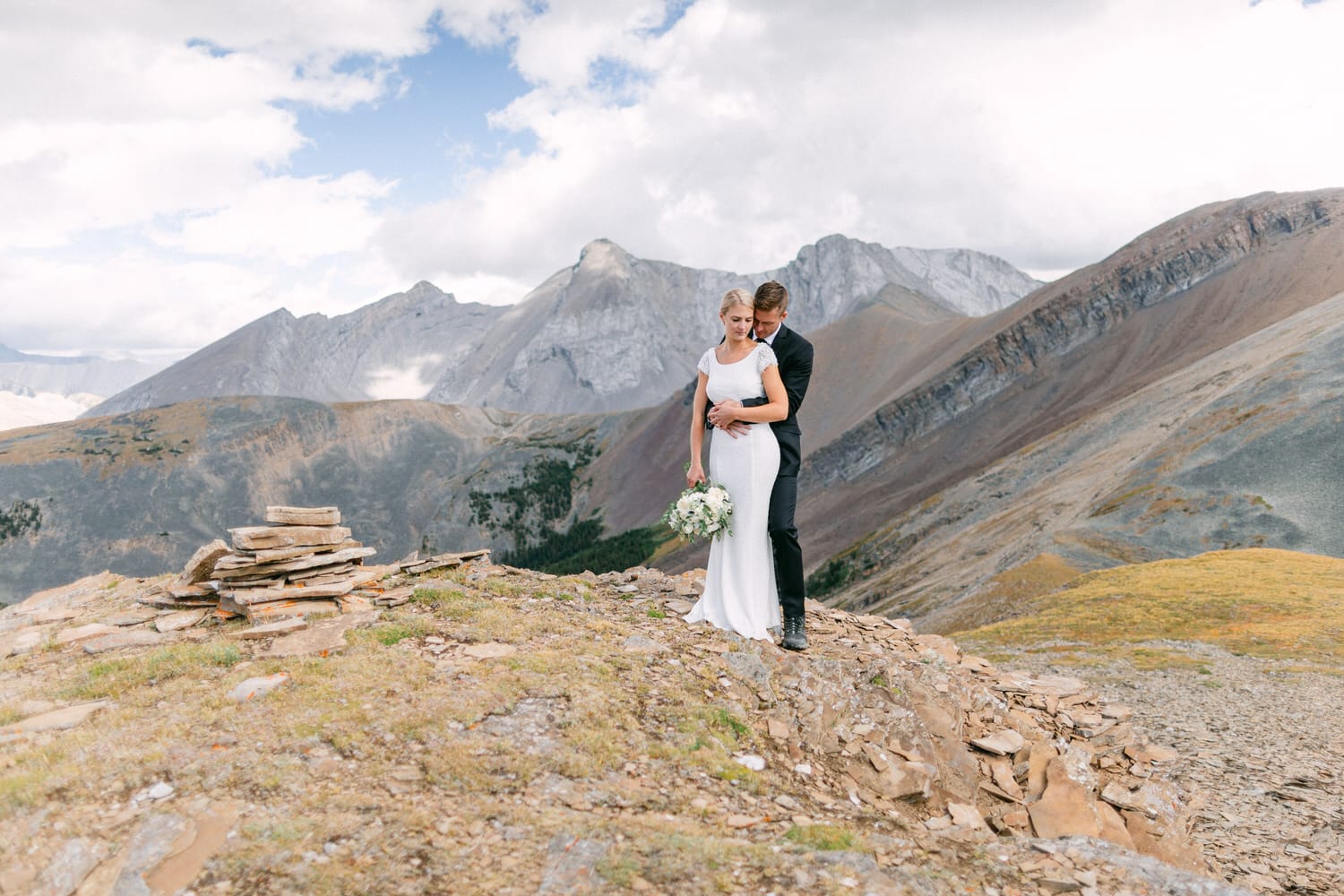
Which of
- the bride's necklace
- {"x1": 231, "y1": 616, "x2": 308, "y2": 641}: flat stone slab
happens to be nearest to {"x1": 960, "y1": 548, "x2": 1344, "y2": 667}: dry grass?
the bride's necklace

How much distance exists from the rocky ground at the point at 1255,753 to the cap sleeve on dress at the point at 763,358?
7.86 m

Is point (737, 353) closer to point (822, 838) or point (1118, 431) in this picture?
point (822, 838)

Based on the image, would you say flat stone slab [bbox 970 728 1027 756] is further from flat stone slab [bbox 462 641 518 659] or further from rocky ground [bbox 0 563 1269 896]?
flat stone slab [bbox 462 641 518 659]

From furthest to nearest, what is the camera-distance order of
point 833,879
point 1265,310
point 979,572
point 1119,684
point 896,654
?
point 1265,310 < point 979,572 < point 1119,684 < point 896,654 < point 833,879

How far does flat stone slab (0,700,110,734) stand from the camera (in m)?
7.00

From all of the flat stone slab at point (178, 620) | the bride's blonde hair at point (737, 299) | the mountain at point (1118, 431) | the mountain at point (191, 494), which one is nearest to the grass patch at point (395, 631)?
the flat stone slab at point (178, 620)

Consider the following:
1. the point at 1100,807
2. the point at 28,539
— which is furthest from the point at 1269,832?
the point at 28,539

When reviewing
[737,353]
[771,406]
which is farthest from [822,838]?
[737,353]

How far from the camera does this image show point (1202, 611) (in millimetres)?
23141

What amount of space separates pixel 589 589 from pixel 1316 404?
57.4 m

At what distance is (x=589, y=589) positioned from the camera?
42.7 feet

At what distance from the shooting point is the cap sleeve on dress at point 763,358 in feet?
30.5

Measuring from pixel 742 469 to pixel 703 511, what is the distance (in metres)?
0.79

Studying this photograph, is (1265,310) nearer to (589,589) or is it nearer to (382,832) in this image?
(589,589)
